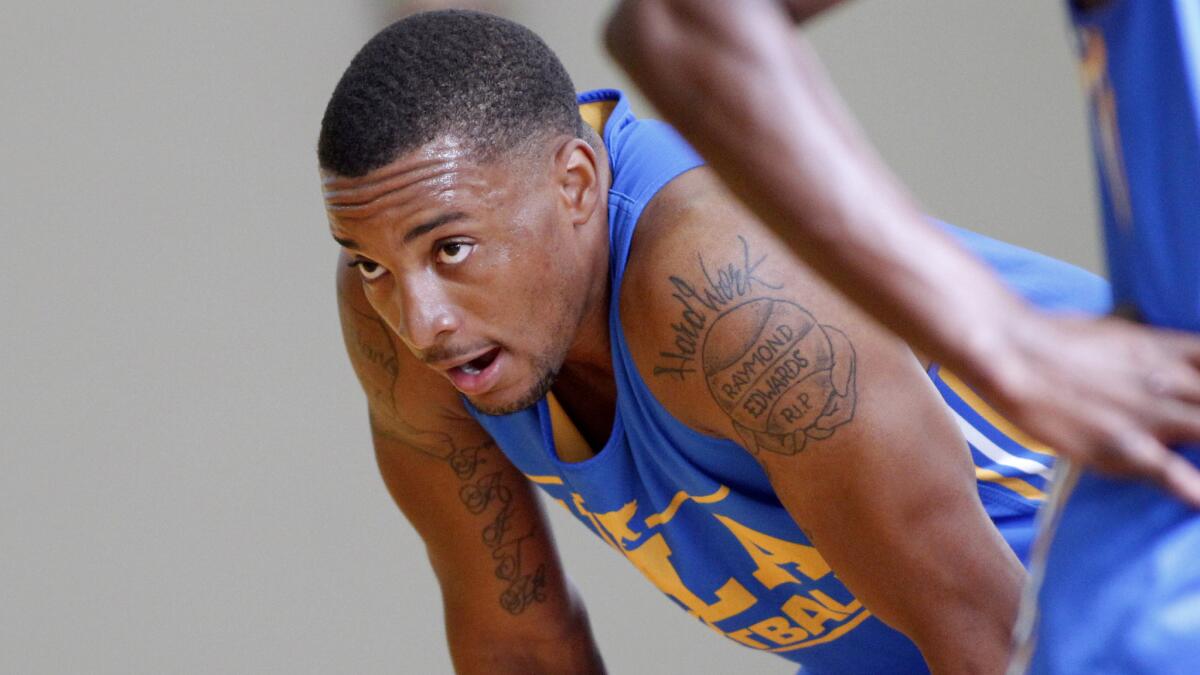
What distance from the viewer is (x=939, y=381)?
4.86 feet

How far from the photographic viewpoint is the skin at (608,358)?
1.26 metres

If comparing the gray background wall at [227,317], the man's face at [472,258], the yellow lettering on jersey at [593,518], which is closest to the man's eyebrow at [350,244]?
the man's face at [472,258]

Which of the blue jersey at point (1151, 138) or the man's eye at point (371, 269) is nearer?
the blue jersey at point (1151, 138)

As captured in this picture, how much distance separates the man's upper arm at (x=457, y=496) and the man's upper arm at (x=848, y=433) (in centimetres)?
45

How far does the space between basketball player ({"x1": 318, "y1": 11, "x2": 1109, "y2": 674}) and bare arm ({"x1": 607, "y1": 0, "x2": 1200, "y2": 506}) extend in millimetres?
589

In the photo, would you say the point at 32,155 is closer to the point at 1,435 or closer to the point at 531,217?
the point at 1,435

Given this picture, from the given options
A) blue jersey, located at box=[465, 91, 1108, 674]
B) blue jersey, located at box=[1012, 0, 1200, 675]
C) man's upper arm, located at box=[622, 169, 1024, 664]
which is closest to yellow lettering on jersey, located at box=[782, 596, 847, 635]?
blue jersey, located at box=[465, 91, 1108, 674]

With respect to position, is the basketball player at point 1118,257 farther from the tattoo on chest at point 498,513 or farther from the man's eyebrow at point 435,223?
the tattoo on chest at point 498,513

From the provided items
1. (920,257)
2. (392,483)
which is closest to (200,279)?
(392,483)

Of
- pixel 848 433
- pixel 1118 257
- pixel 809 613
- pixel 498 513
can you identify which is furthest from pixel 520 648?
pixel 1118 257

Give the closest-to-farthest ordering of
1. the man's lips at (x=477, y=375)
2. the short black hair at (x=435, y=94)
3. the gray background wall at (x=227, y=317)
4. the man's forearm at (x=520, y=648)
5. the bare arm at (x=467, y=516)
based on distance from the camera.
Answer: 1. the short black hair at (x=435, y=94)
2. the man's lips at (x=477, y=375)
3. the bare arm at (x=467, y=516)
4. the man's forearm at (x=520, y=648)
5. the gray background wall at (x=227, y=317)

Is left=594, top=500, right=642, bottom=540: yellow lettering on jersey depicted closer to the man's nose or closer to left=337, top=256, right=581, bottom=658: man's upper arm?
left=337, top=256, right=581, bottom=658: man's upper arm

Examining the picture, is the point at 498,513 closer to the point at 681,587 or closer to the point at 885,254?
the point at 681,587

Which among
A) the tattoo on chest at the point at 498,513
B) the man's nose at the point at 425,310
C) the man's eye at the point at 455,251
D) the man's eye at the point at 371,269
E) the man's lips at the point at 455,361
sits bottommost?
the tattoo on chest at the point at 498,513
